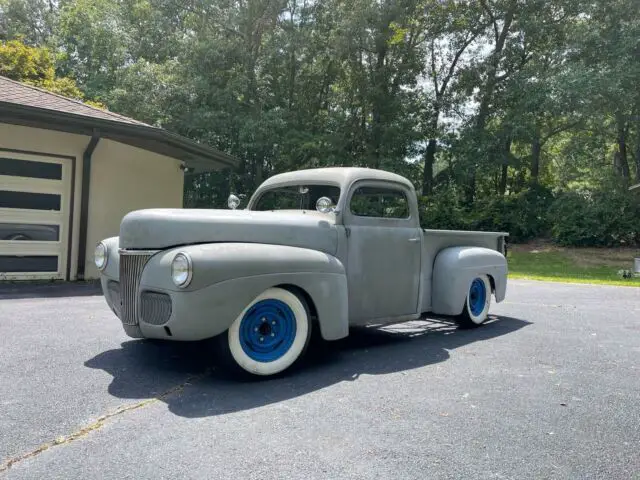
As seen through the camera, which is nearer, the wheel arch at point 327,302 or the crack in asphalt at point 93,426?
the crack in asphalt at point 93,426

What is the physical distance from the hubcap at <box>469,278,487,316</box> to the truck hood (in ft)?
8.82

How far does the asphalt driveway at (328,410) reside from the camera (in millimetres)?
2555

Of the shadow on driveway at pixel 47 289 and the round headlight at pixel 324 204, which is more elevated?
the round headlight at pixel 324 204

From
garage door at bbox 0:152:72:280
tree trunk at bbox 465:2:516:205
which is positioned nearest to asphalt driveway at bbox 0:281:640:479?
A: garage door at bbox 0:152:72:280

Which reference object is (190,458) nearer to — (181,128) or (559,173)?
(181,128)

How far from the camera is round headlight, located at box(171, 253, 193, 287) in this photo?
3.54 metres

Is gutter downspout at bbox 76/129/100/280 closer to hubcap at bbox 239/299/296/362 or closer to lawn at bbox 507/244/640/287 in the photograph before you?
hubcap at bbox 239/299/296/362

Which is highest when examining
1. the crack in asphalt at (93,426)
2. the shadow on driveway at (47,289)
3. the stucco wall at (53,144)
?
the stucco wall at (53,144)

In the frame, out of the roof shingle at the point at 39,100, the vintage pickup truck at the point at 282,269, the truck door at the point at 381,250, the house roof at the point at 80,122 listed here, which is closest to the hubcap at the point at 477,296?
the vintage pickup truck at the point at 282,269

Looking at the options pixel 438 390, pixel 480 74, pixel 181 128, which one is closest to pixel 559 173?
pixel 480 74

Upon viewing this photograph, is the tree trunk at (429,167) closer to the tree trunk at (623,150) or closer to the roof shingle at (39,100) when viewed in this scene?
the tree trunk at (623,150)

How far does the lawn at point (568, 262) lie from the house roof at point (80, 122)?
33.7ft

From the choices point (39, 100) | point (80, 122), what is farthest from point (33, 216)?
point (39, 100)

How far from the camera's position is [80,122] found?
28.9 feet
